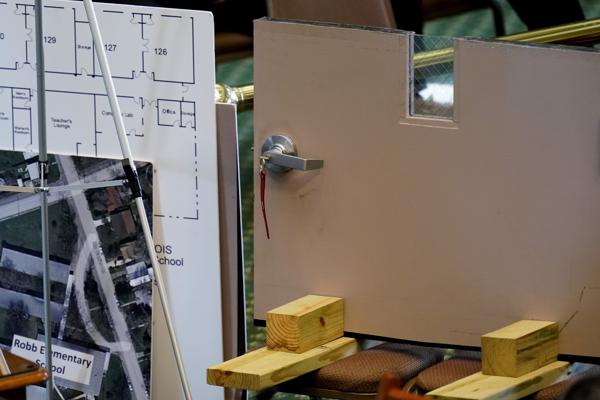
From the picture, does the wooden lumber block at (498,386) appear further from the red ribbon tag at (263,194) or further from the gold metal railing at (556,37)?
the gold metal railing at (556,37)

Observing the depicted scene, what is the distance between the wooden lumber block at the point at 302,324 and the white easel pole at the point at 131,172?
16 centimetres

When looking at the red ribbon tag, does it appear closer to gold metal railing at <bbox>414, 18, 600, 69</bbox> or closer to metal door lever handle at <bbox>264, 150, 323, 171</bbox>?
metal door lever handle at <bbox>264, 150, 323, 171</bbox>

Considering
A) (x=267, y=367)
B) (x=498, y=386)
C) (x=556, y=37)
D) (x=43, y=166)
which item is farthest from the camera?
(x=556, y=37)

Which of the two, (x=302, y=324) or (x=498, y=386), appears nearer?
(x=498, y=386)

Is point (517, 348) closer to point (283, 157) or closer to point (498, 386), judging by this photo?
point (498, 386)

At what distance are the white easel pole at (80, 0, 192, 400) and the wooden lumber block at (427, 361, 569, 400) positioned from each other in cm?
48

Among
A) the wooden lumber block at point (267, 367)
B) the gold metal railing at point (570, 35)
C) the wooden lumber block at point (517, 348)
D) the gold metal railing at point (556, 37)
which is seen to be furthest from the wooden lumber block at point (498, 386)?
the gold metal railing at point (570, 35)

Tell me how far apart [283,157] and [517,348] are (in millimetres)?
486

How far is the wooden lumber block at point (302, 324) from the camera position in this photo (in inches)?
82.4

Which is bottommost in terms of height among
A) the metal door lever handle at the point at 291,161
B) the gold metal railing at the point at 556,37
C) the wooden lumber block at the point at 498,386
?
the wooden lumber block at the point at 498,386

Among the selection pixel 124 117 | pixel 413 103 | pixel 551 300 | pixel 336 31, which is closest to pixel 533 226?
pixel 551 300

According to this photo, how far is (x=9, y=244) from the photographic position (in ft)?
7.70

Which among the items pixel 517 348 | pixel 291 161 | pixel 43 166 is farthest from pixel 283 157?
pixel 517 348

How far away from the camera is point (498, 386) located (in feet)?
6.20
